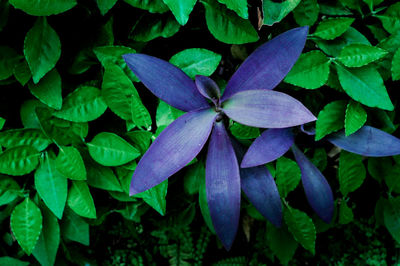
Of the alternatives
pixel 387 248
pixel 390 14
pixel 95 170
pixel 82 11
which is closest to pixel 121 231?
pixel 95 170

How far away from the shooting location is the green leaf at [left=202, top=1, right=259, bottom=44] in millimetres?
914

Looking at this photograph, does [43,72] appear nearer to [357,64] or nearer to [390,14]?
[357,64]

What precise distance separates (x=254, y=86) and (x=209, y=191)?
0.83 ft

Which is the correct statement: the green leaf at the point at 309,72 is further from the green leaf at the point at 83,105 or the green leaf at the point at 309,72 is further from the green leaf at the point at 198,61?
the green leaf at the point at 83,105

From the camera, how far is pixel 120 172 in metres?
1.06

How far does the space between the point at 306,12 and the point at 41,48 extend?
0.68 m

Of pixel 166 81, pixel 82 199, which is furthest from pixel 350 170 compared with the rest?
pixel 82 199

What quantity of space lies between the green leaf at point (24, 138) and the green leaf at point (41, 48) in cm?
19

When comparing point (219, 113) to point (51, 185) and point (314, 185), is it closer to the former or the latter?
point (314, 185)

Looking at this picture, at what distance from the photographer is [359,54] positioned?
3.00 feet

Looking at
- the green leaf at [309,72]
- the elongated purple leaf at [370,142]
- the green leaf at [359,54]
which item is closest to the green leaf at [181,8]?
the green leaf at [309,72]

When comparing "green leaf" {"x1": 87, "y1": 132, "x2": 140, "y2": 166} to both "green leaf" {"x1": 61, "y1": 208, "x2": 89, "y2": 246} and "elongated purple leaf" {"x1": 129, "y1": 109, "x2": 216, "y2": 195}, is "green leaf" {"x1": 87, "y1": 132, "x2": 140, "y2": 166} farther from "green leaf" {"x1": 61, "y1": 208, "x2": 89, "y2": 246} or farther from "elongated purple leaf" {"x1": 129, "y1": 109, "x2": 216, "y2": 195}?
"green leaf" {"x1": 61, "y1": 208, "x2": 89, "y2": 246}

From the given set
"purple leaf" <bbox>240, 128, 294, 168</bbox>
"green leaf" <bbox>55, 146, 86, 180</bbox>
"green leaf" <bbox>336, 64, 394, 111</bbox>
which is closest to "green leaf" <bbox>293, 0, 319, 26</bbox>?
"green leaf" <bbox>336, 64, 394, 111</bbox>

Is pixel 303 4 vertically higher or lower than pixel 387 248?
higher
